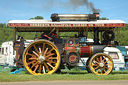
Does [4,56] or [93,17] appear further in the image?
[4,56]

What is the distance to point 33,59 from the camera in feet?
39.4

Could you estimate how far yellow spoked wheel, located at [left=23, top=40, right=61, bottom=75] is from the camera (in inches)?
464

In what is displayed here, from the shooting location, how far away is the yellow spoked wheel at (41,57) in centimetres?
1177

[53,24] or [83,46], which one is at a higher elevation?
[53,24]

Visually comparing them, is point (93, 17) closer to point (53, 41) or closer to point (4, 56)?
point (53, 41)

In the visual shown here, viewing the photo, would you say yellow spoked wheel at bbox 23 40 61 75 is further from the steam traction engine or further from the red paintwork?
the red paintwork

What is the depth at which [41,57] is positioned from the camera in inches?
464

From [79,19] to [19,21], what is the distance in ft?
10.8

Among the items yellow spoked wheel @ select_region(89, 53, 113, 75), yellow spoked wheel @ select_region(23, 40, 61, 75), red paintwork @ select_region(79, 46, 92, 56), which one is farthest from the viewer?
red paintwork @ select_region(79, 46, 92, 56)

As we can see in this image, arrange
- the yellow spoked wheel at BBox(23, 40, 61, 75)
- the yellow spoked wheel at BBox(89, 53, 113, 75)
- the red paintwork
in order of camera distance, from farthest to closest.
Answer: the red paintwork < the yellow spoked wheel at BBox(89, 53, 113, 75) < the yellow spoked wheel at BBox(23, 40, 61, 75)

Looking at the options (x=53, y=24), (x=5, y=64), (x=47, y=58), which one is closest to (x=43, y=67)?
(x=47, y=58)

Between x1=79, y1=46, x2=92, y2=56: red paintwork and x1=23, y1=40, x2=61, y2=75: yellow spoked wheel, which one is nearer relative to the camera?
x1=23, y1=40, x2=61, y2=75: yellow spoked wheel

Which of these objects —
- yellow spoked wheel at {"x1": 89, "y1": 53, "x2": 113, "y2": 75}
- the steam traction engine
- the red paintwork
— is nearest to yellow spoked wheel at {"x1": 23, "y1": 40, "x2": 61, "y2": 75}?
the steam traction engine

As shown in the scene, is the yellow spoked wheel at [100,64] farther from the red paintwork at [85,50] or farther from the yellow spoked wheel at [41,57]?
the yellow spoked wheel at [41,57]
